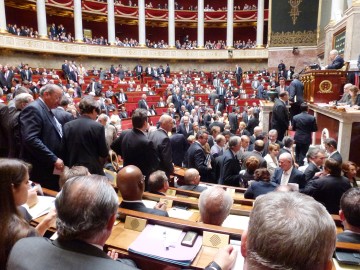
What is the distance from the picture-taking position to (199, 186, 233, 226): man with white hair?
1923mm

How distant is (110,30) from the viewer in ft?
70.4

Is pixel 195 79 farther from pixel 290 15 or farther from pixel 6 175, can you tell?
pixel 6 175

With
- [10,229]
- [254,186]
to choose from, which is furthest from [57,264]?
[254,186]

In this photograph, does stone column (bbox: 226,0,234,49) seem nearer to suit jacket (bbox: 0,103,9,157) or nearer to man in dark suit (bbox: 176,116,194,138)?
man in dark suit (bbox: 176,116,194,138)

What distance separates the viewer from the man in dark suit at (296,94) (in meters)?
8.21

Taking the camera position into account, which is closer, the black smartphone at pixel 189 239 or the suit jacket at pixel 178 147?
the black smartphone at pixel 189 239

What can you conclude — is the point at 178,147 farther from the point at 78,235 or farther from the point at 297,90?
the point at 78,235

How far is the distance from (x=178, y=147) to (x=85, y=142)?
2714mm

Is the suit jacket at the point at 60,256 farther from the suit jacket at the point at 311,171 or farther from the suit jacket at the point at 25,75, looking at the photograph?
the suit jacket at the point at 25,75

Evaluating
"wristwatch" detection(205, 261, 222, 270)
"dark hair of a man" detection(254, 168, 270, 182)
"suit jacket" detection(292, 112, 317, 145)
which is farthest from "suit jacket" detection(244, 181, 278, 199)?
"suit jacket" detection(292, 112, 317, 145)

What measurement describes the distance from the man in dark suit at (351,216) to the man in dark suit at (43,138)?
2467 millimetres

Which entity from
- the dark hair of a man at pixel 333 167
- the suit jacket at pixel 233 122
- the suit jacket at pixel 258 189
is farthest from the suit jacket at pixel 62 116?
the suit jacket at pixel 233 122

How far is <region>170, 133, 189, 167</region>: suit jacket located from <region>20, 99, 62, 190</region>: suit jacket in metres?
2.61

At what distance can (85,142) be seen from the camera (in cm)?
310
